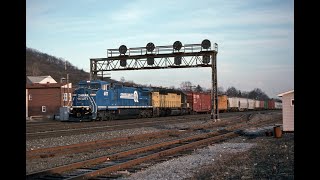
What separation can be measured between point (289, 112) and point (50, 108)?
147 ft

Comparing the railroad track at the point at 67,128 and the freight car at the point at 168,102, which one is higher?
the freight car at the point at 168,102

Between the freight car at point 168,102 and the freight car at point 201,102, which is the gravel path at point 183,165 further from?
the freight car at point 201,102

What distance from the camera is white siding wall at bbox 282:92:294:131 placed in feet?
76.8

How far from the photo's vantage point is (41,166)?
11055 millimetres

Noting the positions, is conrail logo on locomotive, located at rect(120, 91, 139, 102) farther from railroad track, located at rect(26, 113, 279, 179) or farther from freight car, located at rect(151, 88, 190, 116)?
railroad track, located at rect(26, 113, 279, 179)

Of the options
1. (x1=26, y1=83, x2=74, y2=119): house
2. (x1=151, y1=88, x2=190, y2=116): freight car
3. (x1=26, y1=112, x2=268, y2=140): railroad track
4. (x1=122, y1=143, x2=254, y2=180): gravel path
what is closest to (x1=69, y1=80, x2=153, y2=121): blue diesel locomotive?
(x1=26, y1=112, x2=268, y2=140): railroad track

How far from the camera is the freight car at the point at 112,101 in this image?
33750 mm

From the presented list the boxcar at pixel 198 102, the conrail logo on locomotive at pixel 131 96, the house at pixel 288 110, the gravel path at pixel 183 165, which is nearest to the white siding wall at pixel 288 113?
the house at pixel 288 110

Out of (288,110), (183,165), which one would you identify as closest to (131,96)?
(288,110)

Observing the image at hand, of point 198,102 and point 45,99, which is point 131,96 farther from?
point 45,99

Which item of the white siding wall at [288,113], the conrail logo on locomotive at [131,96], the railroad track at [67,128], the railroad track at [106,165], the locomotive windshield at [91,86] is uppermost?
the locomotive windshield at [91,86]

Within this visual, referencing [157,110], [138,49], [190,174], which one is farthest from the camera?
[157,110]
